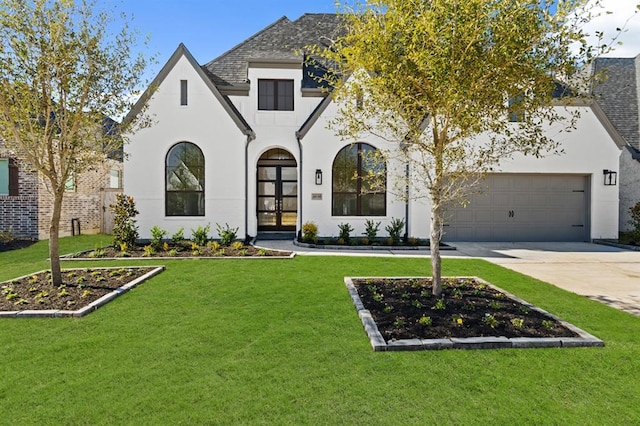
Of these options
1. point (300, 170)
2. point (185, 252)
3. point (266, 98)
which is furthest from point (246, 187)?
point (266, 98)

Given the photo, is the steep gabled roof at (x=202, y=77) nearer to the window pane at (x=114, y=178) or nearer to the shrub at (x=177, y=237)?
the shrub at (x=177, y=237)

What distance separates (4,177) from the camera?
14.3 metres

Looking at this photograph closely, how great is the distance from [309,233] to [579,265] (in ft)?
25.1

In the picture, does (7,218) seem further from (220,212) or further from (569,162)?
(569,162)

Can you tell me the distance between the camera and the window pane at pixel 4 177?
46.9 feet

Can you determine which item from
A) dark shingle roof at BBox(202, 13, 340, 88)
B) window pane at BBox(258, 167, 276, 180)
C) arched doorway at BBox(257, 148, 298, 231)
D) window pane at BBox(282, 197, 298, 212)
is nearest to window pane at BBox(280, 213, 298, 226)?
arched doorway at BBox(257, 148, 298, 231)

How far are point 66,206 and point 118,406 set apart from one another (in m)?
→ 15.7

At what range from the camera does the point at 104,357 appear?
3.88 metres

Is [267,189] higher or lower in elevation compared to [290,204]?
higher

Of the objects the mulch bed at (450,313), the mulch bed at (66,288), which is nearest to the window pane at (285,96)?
the mulch bed at (66,288)

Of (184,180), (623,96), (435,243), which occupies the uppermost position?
(623,96)

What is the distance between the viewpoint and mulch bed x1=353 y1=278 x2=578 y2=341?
446 centimetres

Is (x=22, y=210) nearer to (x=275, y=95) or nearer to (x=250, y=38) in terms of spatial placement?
(x=275, y=95)

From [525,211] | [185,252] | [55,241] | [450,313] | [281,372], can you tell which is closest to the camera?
[281,372]
